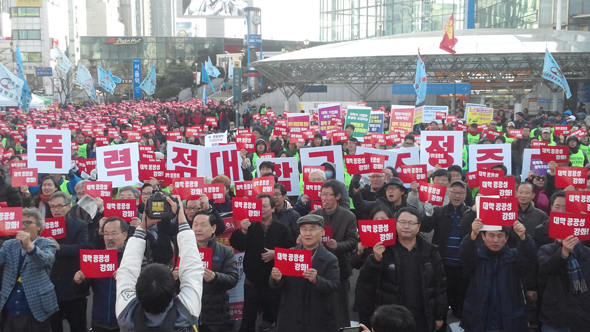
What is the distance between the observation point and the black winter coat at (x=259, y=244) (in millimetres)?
5832

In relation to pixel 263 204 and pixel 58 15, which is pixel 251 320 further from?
pixel 58 15

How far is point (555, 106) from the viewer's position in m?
30.6

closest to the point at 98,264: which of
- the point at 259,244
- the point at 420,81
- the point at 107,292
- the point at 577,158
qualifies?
the point at 107,292

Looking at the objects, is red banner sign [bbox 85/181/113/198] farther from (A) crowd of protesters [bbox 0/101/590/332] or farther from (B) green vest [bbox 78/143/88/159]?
(B) green vest [bbox 78/143/88/159]

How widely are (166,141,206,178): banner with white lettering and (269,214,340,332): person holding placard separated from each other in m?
3.66

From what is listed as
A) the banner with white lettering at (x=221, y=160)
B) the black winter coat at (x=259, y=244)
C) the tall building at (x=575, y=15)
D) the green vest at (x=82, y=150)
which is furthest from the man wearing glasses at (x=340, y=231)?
the tall building at (x=575, y=15)

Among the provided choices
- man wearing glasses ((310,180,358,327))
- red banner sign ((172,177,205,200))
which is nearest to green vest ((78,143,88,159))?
red banner sign ((172,177,205,200))

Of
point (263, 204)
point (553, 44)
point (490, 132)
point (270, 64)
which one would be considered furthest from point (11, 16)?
point (263, 204)

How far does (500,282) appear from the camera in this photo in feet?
15.6

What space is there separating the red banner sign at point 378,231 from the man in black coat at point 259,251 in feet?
3.93

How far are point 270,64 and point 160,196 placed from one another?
34.3 m

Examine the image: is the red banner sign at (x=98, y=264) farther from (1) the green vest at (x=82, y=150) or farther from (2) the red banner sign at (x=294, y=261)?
(1) the green vest at (x=82, y=150)

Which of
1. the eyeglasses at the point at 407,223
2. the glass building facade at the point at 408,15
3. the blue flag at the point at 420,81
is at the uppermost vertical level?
the glass building facade at the point at 408,15

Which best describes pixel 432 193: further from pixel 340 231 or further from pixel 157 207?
pixel 157 207
